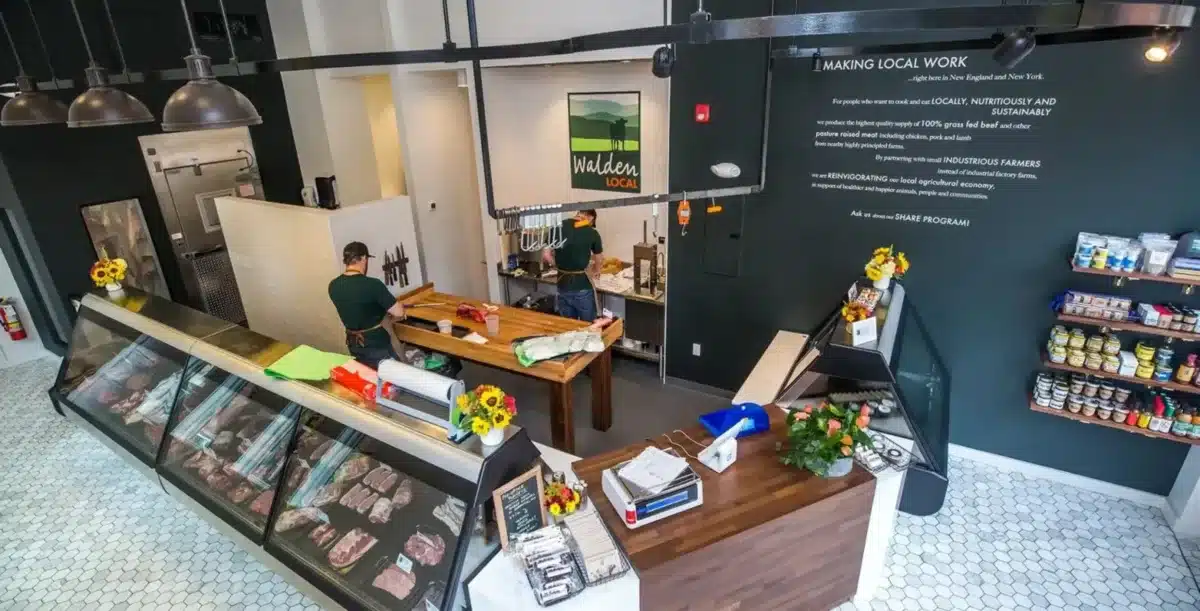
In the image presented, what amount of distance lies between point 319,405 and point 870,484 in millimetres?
2580

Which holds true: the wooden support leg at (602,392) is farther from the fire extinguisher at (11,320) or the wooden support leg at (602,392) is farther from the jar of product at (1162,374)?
the fire extinguisher at (11,320)

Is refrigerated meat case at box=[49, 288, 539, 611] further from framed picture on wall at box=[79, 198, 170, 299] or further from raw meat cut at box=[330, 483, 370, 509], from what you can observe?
framed picture on wall at box=[79, 198, 170, 299]

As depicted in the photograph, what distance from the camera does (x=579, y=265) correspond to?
537 cm

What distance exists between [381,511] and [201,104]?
2.04 meters

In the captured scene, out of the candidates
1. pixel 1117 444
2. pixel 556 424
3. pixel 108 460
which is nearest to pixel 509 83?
pixel 556 424

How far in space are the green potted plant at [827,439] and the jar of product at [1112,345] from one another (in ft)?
6.58

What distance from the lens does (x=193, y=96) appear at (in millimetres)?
2621

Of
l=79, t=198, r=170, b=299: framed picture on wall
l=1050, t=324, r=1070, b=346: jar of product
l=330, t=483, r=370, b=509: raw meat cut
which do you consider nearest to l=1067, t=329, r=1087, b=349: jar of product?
Result: l=1050, t=324, r=1070, b=346: jar of product

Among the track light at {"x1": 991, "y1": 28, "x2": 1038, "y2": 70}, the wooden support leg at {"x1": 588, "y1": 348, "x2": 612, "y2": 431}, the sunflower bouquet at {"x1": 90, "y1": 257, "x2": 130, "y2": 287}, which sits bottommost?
the wooden support leg at {"x1": 588, "y1": 348, "x2": 612, "y2": 431}

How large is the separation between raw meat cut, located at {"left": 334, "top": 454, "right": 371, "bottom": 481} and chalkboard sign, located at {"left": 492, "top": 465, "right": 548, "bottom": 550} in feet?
2.79

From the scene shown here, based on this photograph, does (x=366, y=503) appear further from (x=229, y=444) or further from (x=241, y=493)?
(x=229, y=444)

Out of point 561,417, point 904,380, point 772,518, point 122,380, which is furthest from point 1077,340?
point 122,380

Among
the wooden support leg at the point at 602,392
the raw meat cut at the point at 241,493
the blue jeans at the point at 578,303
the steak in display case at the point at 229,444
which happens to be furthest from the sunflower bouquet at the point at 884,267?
the raw meat cut at the point at 241,493

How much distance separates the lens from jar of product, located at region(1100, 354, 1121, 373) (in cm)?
349
